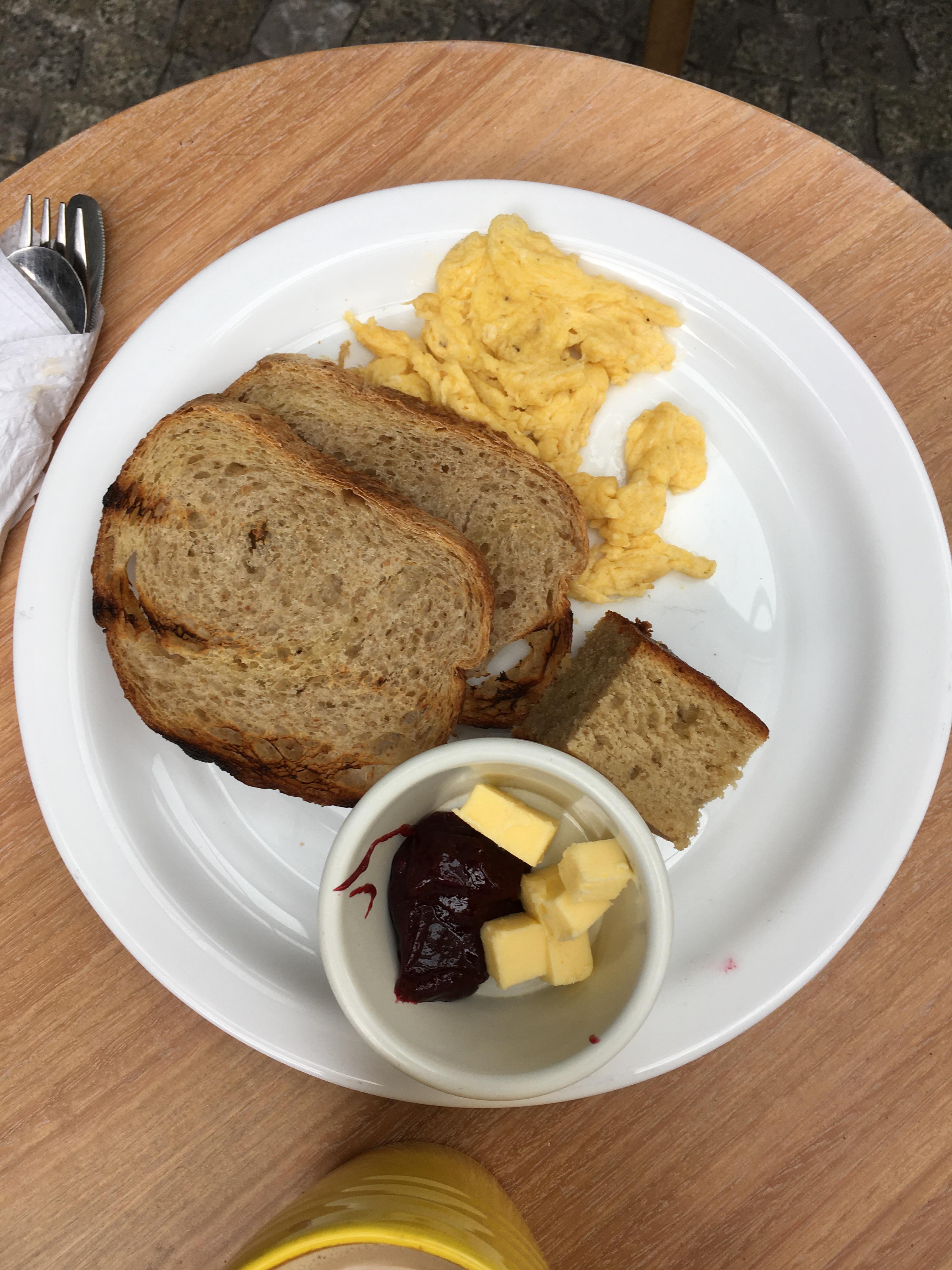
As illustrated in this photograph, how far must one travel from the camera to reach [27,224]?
177 cm

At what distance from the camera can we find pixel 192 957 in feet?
5.32

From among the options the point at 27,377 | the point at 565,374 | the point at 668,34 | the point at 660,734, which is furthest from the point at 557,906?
the point at 668,34

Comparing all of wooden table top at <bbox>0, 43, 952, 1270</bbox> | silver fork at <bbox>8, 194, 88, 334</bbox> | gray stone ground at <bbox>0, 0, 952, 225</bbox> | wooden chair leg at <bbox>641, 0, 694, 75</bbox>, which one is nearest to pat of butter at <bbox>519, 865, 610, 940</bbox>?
wooden table top at <bbox>0, 43, 952, 1270</bbox>

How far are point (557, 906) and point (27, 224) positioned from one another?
63.8 inches

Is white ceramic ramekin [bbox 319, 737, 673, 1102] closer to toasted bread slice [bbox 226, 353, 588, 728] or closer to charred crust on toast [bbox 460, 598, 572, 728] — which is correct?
charred crust on toast [bbox 460, 598, 572, 728]

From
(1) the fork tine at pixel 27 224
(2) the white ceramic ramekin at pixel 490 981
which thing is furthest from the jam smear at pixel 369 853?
(1) the fork tine at pixel 27 224

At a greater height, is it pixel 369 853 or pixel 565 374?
pixel 565 374

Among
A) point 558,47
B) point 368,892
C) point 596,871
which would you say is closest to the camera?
point 596,871

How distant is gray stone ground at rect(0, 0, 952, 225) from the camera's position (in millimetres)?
2854

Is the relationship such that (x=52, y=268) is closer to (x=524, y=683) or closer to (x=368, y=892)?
(x=524, y=683)

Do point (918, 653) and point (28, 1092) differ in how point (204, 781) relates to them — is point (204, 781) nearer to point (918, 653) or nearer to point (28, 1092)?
point (28, 1092)

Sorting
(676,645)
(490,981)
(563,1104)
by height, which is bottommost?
(563,1104)

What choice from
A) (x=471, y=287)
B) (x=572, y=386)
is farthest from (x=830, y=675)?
(x=471, y=287)

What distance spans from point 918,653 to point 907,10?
94.5 inches
